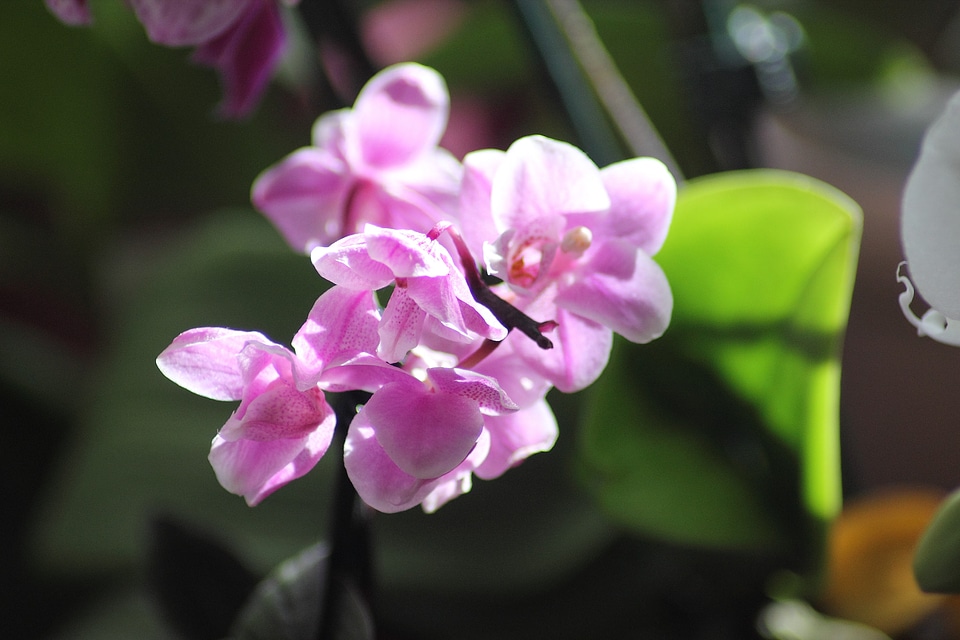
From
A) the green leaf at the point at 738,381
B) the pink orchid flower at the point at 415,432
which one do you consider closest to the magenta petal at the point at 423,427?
the pink orchid flower at the point at 415,432

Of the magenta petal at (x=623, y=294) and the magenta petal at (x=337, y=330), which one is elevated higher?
the magenta petal at (x=337, y=330)

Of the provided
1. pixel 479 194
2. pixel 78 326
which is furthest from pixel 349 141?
pixel 78 326

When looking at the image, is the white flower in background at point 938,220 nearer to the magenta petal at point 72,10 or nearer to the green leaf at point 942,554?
the green leaf at point 942,554

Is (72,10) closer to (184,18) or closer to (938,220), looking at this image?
(184,18)

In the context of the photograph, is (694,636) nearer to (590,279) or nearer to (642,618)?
(642,618)

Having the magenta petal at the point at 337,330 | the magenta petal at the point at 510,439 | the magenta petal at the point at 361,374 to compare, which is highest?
the magenta petal at the point at 337,330

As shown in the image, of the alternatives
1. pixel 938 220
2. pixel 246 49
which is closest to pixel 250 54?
pixel 246 49
